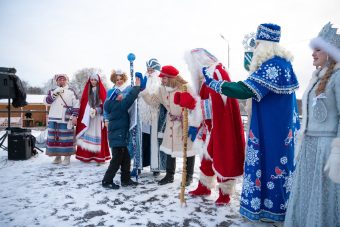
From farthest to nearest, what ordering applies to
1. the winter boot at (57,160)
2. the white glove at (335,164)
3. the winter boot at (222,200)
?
the winter boot at (57,160), the winter boot at (222,200), the white glove at (335,164)

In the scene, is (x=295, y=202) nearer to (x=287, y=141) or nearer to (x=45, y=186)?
(x=287, y=141)

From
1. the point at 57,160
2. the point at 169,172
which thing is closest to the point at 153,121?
the point at 169,172

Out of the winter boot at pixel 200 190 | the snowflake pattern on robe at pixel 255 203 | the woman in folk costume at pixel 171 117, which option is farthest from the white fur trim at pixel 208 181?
the snowflake pattern on robe at pixel 255 203

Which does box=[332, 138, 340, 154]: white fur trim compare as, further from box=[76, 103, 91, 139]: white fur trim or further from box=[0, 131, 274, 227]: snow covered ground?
box=[76, 103, 91, 139]: white fur trim

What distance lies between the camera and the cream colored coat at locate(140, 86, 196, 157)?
4465mm

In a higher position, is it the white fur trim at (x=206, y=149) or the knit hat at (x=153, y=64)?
the knit hat at (x=153, y=64)

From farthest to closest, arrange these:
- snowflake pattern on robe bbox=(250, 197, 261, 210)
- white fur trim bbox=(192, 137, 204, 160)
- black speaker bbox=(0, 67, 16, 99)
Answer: black speaker bbox=(0, 67, 16, 99)
white fur trim bbox=(192, 137, 204, 160)
snowflake pattern on robe bbox=(250, 197, 261, 210)

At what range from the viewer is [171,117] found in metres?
4.56

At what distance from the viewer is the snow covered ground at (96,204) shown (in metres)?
3.07

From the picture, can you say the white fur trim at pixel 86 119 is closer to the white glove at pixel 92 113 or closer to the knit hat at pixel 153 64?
the white glove at pixel 92 113

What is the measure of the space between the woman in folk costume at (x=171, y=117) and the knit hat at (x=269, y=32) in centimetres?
178

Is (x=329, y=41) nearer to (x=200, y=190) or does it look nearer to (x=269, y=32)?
(x=269, y=32)

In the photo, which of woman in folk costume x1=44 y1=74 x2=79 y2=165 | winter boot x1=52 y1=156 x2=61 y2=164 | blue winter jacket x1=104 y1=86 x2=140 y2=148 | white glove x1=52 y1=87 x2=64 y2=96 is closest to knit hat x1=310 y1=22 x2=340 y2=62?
blue winter jacket x1=104 y1=86 x2=140 y2=148

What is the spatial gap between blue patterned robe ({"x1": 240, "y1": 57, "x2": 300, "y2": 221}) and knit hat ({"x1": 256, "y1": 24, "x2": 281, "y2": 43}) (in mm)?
269
